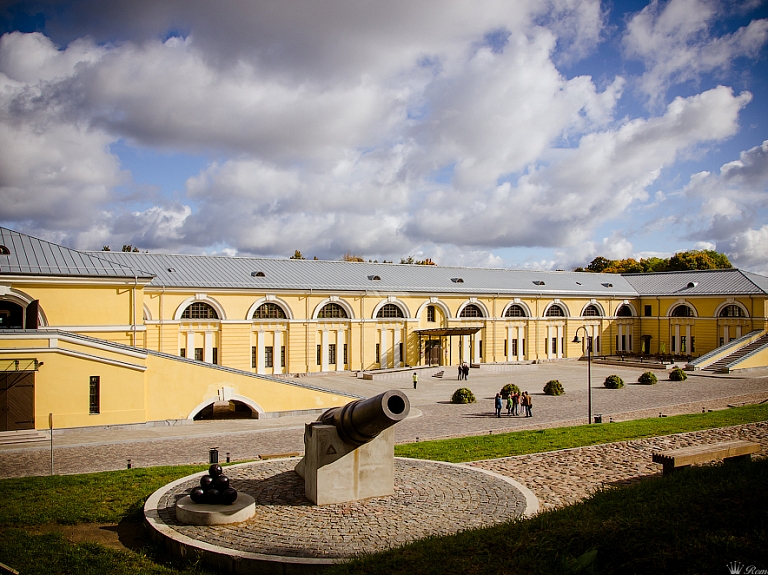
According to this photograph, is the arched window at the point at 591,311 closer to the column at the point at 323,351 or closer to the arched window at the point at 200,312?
the column at the point at 323,351

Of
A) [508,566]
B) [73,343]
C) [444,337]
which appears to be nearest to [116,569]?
[508,566]

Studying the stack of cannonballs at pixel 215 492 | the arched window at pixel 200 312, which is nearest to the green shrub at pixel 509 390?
the arched window at pixel 200 312

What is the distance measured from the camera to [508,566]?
20.0 feet

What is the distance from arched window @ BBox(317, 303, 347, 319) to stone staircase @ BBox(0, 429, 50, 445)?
20.9 metres

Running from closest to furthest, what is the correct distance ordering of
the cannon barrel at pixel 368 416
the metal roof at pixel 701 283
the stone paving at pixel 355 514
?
the stone paving at pixel 355 514
the cannon barrel at pixel 368 416
the metal roof at pixel 701 283

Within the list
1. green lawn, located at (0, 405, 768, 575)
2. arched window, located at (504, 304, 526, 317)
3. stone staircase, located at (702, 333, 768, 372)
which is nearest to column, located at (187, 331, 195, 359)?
green lawn, located at (0, 405, 768, 575)

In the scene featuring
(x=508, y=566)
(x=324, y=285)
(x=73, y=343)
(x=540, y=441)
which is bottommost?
(x=540, y=441)

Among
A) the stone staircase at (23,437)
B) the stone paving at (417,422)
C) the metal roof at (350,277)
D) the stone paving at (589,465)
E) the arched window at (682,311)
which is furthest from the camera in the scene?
the arched window at (682,311)

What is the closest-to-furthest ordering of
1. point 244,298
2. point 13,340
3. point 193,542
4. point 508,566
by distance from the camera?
1. point 508,566
2. point 193,542
3. point 13,340
4. point 244,298

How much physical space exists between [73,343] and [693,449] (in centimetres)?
1999

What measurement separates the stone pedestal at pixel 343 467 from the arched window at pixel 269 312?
26873 millimetres

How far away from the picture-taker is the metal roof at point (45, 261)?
24.9 meters

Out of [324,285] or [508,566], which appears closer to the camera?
[508,566]

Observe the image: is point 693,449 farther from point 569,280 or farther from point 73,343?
point 569,280
